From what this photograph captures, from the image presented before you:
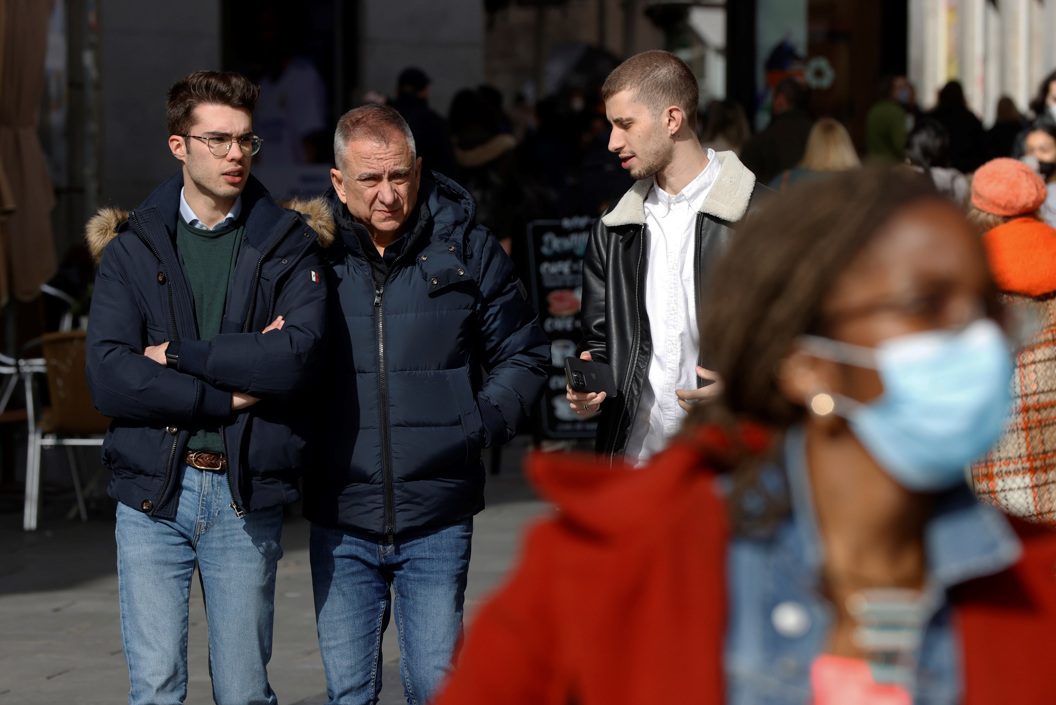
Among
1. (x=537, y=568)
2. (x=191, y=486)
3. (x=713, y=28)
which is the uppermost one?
(x=713, y=28)

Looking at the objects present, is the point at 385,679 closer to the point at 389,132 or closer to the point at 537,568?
the point at 389,132

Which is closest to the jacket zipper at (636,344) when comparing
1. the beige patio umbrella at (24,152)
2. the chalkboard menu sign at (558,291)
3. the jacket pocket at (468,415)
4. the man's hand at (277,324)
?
the jacket pocket at (468,415)

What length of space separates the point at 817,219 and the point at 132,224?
2.78 meters

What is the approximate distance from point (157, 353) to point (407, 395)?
683mm

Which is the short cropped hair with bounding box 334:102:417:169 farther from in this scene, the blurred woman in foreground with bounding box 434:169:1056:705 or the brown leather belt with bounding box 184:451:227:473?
the blurred woman in foreground with bounding box 434:169:1056:705

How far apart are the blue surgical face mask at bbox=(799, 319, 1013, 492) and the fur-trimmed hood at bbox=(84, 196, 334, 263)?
277 cm

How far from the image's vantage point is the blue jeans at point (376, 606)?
4.16 meters

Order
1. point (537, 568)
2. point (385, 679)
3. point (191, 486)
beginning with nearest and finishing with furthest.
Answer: point (537, 568) → point (191, 486) → point (385, 679)

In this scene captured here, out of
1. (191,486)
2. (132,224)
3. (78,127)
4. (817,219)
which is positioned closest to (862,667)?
(817,219)

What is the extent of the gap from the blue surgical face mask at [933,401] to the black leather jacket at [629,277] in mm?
2574

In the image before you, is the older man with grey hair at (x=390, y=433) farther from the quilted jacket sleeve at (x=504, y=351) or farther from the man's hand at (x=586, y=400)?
the man's hand at (x=586, y=400)

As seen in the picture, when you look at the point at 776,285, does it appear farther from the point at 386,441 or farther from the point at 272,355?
the point at 386,441

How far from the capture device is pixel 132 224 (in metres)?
4.09

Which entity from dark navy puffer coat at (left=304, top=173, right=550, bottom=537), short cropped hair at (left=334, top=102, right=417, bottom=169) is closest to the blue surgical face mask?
dark navy puffer coat at (left=304, top=173, right=550, bottom=537)
